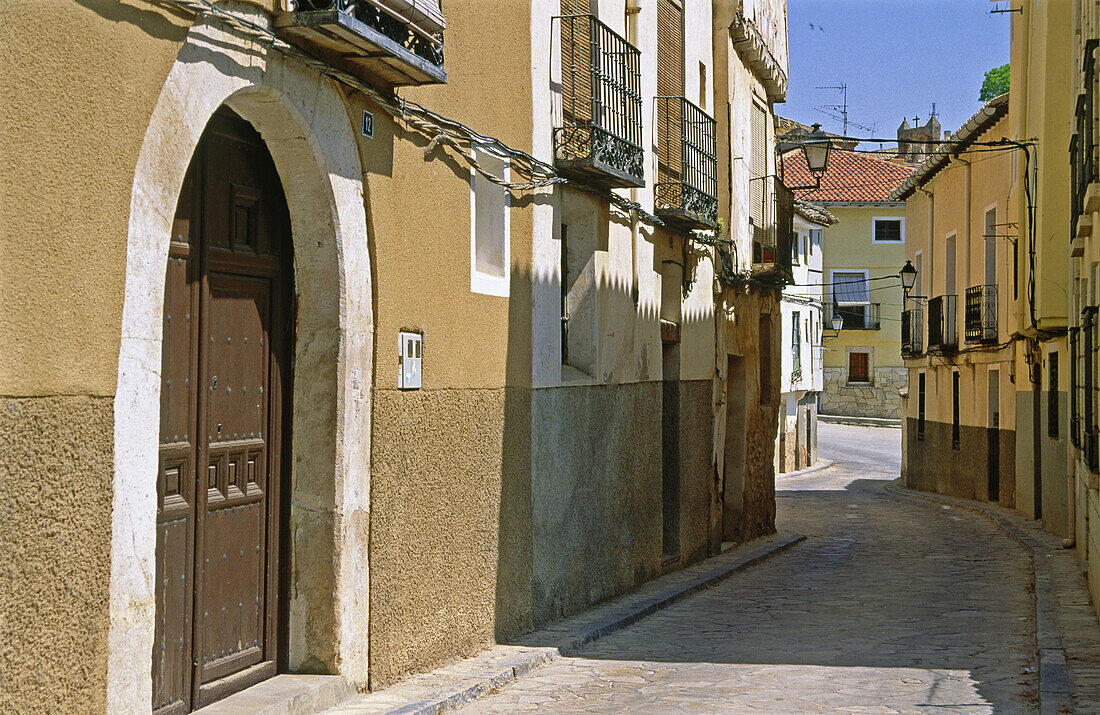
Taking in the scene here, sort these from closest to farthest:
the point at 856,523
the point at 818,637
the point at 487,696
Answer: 1. the point at 487,696
2. the point at 818,637
3. the point at 856,523

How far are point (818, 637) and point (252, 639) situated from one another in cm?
506

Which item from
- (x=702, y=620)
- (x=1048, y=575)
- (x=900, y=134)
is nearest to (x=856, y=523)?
(x=1048, y=575)

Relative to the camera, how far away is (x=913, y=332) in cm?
3131

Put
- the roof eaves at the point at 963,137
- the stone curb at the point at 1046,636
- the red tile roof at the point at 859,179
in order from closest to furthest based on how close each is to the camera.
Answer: the stone curb at the point at 1046,636
the roof eaves at the point at 963,137
the red tile roof at the point at 859,179

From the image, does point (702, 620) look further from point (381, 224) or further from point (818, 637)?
point (381, 224)

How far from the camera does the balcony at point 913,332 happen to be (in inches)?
1206

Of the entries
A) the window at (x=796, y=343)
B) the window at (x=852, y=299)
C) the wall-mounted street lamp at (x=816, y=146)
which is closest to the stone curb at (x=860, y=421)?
the window at (x=852, y=299)

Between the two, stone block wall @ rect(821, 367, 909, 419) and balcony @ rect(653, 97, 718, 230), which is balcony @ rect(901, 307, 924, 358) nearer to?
balcony @ rect(653, 97, 718, 230)

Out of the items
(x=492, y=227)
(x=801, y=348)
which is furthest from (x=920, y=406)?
(x=492, y=227)

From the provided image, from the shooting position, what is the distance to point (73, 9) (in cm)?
444

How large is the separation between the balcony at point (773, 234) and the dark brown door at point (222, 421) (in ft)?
40.0

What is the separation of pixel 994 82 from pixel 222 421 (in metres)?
58.1

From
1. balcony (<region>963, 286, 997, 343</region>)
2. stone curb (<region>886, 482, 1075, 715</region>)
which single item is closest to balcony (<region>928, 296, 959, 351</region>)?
balcony (<region>963, 286, 997, 343</region>)

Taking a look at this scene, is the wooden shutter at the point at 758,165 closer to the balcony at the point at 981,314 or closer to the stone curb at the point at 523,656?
the stone curb at the point at 523,656
